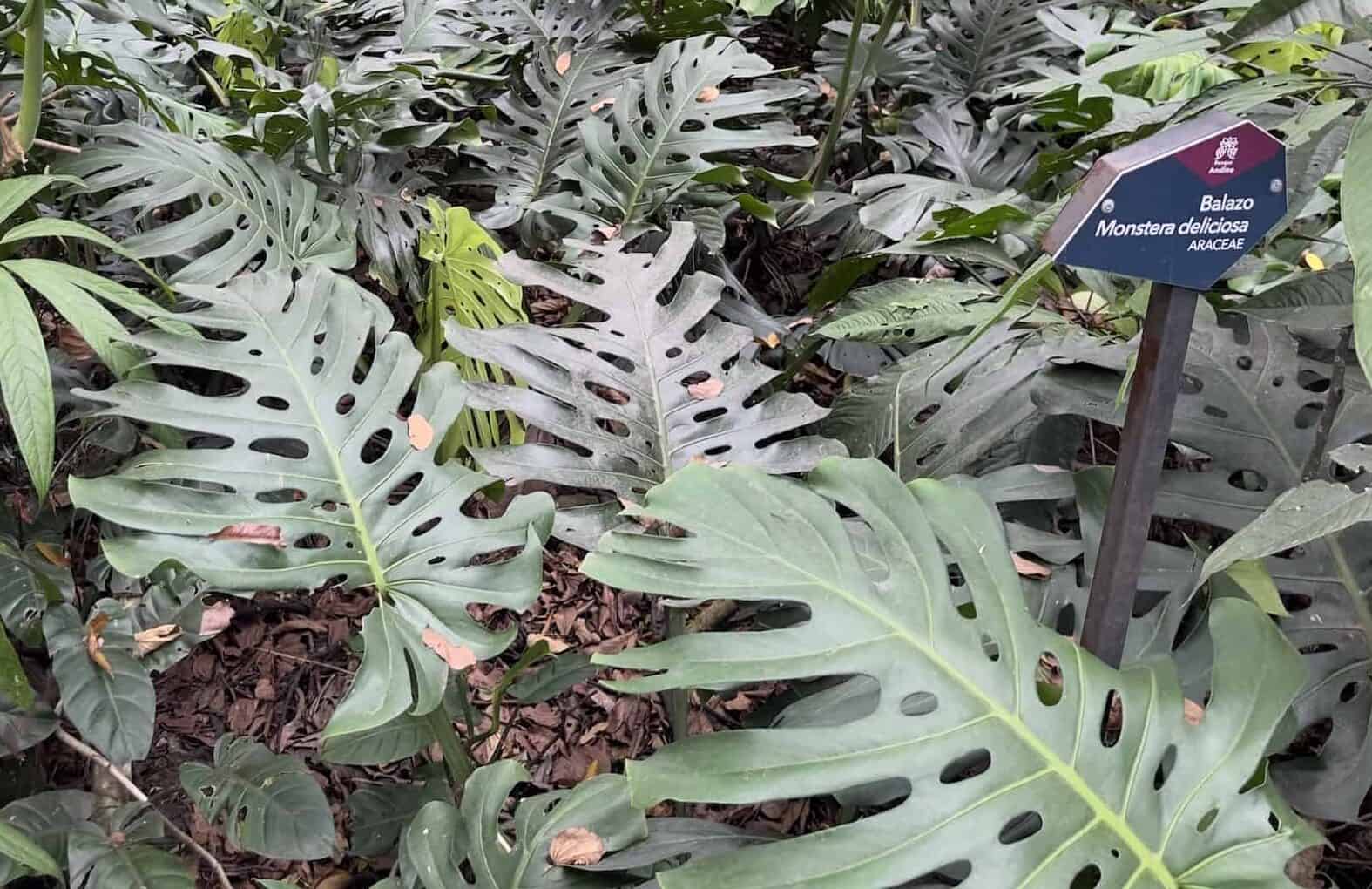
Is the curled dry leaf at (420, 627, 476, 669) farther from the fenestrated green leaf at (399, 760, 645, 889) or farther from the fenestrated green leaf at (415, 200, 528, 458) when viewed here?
the fenestrated green leaf at (415, 200, 528, 458)

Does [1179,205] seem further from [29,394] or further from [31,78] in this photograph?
[31,78]

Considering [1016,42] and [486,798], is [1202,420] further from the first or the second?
[1016,42]

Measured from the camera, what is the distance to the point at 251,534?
40.2 inches

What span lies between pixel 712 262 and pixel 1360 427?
112 centimetres

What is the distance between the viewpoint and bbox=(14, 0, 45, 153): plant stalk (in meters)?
1.15

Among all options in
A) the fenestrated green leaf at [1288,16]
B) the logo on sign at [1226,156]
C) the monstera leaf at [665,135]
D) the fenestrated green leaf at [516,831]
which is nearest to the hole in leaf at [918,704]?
the fenestrated green leaf at [516,831]

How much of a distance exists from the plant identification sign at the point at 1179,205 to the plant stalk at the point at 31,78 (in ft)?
3.85

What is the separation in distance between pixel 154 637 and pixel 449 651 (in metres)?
0.46

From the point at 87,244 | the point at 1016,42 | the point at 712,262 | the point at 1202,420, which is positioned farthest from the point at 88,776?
the point at 1016,42

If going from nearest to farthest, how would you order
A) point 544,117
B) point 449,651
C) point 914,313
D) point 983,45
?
point 449,651 < point 914,313 < point 544,117 < point 983,45

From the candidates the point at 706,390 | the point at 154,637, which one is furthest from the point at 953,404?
the point at 154,637

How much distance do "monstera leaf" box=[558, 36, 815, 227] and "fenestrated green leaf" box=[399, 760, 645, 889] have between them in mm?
1076

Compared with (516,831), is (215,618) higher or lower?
lower

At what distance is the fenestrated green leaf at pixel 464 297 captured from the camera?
148 centimetres
